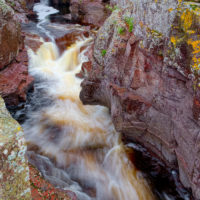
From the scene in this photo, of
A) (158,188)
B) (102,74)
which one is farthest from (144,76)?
(158,188)

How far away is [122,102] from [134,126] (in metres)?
0.78

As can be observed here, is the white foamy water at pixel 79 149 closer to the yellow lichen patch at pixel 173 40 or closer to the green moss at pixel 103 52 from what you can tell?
the green moss at pixel 103 52

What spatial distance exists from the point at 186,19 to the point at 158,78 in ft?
4.54

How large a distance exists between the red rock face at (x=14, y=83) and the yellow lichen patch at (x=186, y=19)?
6.21m

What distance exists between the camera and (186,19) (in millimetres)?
3580

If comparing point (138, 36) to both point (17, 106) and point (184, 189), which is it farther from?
point (17, 106)

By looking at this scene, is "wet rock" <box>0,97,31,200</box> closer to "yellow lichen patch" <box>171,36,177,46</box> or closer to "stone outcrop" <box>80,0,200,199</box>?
"stone outcrop" <box>80,0,200,199</box>

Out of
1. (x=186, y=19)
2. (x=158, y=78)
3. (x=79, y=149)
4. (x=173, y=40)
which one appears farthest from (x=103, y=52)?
(x=186, y=19)

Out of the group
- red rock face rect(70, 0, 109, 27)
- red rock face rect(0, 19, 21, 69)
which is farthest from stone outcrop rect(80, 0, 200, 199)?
red rock face rect(70, 0, 109, 27)

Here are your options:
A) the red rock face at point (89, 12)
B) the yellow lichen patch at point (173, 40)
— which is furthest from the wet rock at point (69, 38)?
the yellow lichen patch at point (173, 40)

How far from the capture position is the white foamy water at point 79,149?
4.75 m

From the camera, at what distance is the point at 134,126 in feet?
18.3

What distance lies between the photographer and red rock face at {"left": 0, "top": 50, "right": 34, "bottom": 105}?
7334 millimetres

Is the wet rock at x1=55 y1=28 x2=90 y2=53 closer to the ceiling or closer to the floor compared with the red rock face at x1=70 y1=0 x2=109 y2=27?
closer to the floor
